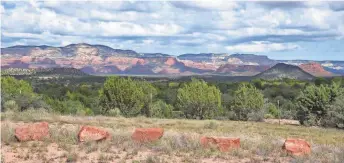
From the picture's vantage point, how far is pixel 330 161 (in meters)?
13.9

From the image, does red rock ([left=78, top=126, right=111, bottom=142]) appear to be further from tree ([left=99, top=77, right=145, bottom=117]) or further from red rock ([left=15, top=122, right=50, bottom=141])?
tree ([left=99, top=77, right=145, bottom=117])

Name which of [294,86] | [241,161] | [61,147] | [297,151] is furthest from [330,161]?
[294,86]

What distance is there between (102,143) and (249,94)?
36.7m

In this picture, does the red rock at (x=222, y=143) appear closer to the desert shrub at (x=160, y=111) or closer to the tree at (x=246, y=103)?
the tree at (x=246, y=103)

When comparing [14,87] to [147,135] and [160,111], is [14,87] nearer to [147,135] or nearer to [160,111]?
[160,111]

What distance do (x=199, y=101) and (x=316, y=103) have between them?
13.2 metres

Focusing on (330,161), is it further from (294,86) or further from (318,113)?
(294,86)

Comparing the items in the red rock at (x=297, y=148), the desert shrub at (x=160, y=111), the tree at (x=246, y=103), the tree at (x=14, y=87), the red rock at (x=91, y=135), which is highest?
the red rock at (x=91, y=135)

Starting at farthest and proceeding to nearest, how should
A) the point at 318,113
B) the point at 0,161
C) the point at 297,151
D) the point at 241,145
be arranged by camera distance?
the point at 318,113 < the point at 241,145 < the point at 297,151 < the point at 0,161

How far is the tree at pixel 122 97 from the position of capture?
4772 cm

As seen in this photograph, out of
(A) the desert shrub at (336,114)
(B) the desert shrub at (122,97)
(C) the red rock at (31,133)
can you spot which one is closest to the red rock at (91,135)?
(C) the red rock at (31,133)

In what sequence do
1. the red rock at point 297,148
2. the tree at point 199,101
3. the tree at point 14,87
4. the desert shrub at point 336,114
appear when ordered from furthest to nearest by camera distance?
1. the tree at point 199,101
2. the tree at point 14,87
3. the desert shrub at point 336,114
4. the red rock at point 297,148

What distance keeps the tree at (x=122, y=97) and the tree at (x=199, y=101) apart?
5.12 meters

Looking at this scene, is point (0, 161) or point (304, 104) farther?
point (304, 104)
